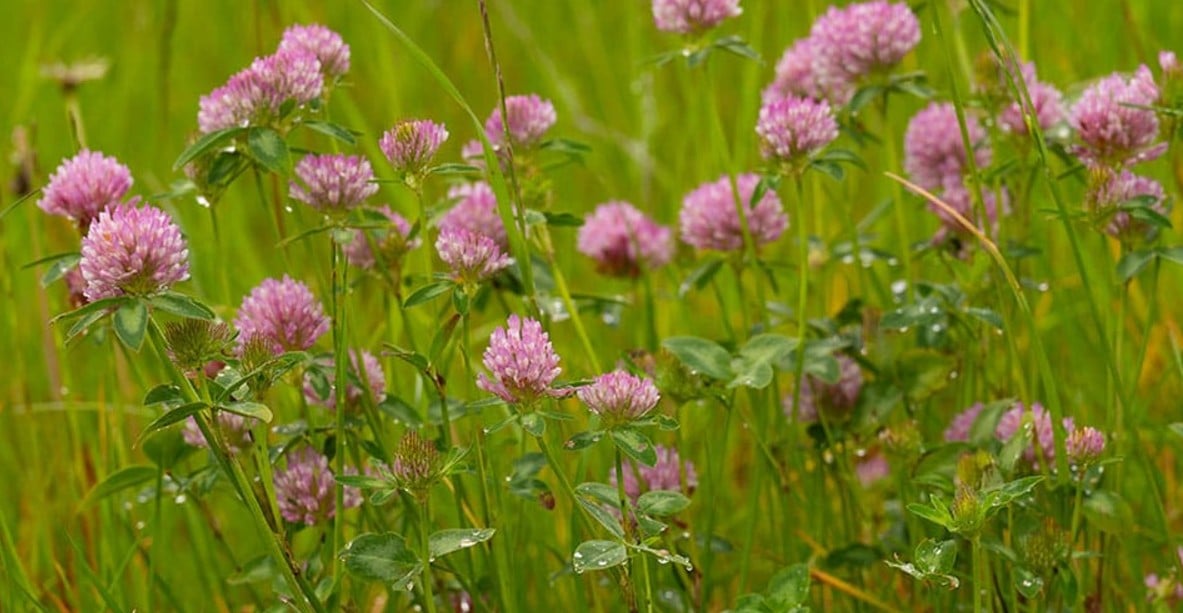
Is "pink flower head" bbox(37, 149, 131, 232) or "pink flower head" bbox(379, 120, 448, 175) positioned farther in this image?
"pink flower head" bbox(37, 149, 131, 232)

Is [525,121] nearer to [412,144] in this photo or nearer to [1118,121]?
[412,144]

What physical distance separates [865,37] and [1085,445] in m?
0.58

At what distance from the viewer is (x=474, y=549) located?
1684 millimetres

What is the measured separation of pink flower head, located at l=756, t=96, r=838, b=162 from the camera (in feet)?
5.36

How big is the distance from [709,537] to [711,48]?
0.57 m

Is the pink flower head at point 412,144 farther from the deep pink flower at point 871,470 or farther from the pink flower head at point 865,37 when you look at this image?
the deep pink flower at point 871,470

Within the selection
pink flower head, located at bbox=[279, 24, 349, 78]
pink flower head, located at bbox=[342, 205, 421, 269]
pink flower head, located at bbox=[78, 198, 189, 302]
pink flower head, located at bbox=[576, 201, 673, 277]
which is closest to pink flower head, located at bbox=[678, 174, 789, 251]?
pink flower head, located at bbox=[576, 201, 673, 277]

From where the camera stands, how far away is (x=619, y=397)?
4.25 feet

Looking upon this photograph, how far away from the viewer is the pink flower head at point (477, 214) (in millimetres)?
1761

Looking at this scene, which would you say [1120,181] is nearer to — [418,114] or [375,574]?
[375,574]

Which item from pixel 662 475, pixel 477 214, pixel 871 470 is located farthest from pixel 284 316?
pixel 871 470

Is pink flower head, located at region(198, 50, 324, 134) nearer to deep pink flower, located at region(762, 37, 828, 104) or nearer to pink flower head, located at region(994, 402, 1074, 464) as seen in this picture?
deep pink flower, located at region(762, 37, 828, 104)

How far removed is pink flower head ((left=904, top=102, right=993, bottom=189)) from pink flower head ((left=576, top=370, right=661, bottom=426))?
0.80m

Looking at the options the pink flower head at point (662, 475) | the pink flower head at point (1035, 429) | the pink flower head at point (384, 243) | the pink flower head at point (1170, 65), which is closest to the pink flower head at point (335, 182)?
the pink flower head at point (384, 243)
